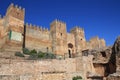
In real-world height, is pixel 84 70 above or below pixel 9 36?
below

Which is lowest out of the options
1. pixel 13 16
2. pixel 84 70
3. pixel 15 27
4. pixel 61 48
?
pixel 84 70

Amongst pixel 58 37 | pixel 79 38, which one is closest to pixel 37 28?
pixel 58 37

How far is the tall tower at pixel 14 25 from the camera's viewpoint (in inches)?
971

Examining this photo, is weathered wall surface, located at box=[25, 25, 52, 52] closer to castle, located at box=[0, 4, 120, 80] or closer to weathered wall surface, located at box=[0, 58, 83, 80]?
castle, located at box=[0, 4, 120, 80]

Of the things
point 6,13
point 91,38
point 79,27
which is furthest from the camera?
point 91,38

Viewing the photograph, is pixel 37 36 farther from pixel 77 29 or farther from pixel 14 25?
pixel 77 29

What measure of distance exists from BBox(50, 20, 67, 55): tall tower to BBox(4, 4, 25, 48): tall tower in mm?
8136

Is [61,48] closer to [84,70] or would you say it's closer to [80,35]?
[80,35]

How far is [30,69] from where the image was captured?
650 inches

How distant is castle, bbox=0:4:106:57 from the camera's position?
2514cm

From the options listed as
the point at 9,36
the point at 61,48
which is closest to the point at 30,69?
the point at 9,36

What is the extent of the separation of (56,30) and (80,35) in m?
8.35

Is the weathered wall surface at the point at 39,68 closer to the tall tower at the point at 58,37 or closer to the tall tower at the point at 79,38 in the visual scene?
the tall tower at the point at 58,37

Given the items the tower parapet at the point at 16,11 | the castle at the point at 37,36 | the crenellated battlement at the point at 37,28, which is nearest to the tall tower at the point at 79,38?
the castle at the point at 37,36
